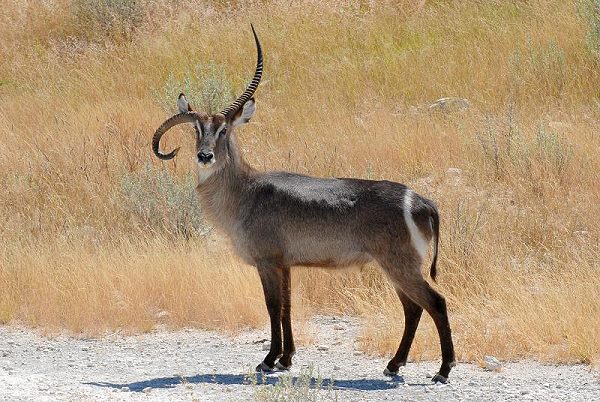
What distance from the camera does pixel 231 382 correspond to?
309 inches

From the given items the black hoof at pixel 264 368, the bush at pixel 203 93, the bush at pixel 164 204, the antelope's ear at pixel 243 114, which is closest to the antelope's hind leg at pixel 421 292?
the black hoof at pixel 264 368

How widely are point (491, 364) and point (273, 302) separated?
1.67 metres

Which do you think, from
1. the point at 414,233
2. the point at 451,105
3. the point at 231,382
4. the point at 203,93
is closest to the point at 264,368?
the point at 231,382

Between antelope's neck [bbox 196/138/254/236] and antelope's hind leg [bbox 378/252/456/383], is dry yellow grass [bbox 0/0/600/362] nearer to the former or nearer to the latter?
antelope's hind leg [bbox 378/252/456/383]

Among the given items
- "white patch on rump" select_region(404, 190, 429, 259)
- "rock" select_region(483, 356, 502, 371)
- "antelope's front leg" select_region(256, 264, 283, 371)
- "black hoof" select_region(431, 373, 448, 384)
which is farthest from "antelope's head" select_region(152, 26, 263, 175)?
"rock" select_region(483, 356, 502, 371)

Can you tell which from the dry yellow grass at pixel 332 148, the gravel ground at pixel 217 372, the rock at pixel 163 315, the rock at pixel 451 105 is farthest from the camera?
the rock at pixel 451 105

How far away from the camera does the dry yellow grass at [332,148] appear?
31.7ft

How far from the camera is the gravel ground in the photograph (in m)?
7.38

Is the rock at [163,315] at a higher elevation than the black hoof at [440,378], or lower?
lower

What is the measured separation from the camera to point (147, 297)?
393 inches

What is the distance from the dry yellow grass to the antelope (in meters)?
0.85

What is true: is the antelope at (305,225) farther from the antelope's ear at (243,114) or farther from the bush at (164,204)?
the bush at (164,204)

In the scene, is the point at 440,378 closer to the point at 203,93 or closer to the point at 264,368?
the point at 264,368

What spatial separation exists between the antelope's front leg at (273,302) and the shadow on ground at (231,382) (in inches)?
6.2
